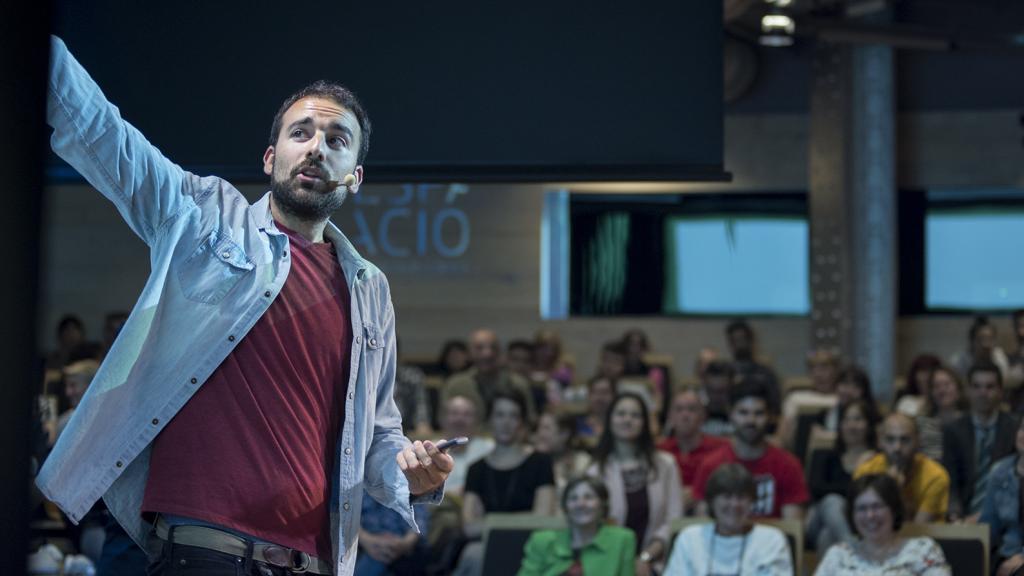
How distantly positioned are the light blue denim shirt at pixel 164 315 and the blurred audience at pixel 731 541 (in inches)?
118

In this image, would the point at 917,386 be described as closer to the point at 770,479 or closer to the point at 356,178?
the point at 770,479

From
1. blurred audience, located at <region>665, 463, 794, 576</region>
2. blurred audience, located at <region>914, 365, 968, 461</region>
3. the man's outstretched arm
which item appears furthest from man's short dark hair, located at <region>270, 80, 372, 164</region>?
blurred audience, located at <region>914, 365, 968, 461</region>

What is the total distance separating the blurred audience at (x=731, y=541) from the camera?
5312 millimetres

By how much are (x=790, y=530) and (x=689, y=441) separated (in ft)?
4.70

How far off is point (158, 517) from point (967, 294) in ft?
37.0

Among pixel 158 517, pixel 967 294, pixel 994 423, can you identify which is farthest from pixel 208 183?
pixel 967 294

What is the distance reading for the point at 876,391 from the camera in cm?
1148

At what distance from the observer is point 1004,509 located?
552 cm

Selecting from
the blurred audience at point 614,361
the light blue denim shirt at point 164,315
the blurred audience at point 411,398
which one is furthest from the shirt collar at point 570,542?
the blurred audience at point 614,361

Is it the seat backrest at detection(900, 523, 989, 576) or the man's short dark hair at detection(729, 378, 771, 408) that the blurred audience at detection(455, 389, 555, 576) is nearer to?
the man's short dark hair at detection(729, 378, 771, 408)

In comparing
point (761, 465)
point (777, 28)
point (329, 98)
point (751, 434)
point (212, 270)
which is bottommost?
point (761, 465)

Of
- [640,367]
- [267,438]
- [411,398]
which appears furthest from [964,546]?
[640,367]

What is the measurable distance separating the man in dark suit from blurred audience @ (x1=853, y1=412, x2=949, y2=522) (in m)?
0.33

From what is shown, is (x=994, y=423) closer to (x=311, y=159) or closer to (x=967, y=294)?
(x=311, y=159)
